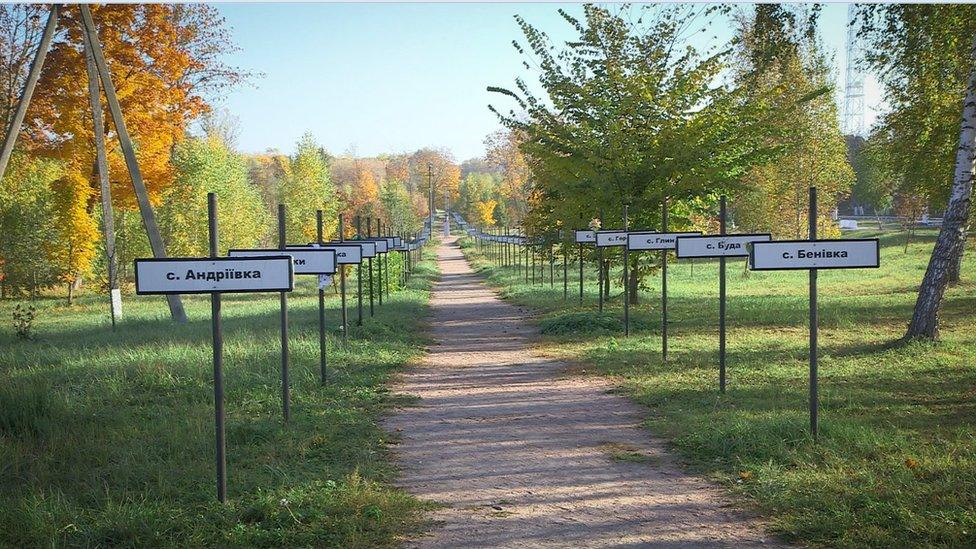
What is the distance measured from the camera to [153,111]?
86.1 feet

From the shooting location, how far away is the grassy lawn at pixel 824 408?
15.8ft

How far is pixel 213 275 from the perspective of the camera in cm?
509

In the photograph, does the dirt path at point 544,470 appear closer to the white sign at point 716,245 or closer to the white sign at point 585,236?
the white sign at point 716,245

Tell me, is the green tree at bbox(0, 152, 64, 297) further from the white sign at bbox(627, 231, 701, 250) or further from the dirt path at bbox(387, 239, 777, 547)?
the white sign at bbox(627, 231, 701, 250)

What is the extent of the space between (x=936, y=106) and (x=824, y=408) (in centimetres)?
1006

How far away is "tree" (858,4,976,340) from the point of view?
11.6 metres

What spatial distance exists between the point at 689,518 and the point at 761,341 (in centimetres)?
871

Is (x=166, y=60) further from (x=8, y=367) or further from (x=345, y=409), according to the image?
(x=345, y=409)

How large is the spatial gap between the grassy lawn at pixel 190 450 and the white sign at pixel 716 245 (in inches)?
157

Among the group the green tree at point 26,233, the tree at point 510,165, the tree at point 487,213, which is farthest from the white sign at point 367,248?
the tree at point 487,213

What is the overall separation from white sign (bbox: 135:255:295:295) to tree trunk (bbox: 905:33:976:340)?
10.4 meters

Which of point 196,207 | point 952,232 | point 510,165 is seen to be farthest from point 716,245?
point 510,165

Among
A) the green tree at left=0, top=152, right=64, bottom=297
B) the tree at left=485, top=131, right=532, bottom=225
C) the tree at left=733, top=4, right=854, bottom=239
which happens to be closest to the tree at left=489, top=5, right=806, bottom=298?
the tree at left=733, top=4, right=854, bottom=239

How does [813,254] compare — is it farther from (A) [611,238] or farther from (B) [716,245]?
(A) [611,238]
